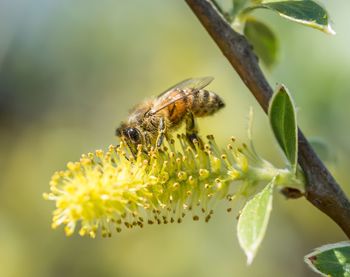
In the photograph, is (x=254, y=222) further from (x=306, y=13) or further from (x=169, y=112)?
(x=169, y=112)

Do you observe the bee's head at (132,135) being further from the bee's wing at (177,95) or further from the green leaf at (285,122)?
the green leaf at (285,122)

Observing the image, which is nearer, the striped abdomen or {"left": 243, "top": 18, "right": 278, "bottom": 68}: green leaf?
{"left": 243, "top": 18, "right": 278, "bottom": 68}: green leaf

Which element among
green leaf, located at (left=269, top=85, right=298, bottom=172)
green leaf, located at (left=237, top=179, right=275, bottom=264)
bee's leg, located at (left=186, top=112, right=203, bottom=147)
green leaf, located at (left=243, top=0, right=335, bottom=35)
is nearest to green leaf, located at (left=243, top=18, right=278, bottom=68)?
bee's leg, located at (left=186, top=112, right=203, bottom=147)

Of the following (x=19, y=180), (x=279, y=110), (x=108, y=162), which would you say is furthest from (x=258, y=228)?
(x=19, y=180)

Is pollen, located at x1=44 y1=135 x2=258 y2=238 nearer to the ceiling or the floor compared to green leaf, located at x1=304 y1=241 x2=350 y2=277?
nearer to the ceiling

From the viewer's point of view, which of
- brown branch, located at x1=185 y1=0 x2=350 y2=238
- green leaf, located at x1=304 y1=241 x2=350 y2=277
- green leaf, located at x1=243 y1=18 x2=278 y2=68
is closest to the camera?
green leaf, located at x1=304 y1=241 x2=350 y2=277

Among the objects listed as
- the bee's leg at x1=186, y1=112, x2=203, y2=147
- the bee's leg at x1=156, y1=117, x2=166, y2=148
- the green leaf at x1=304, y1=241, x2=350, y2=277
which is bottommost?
the green leaf at x1=304, y1=241, x2=350, y2=277

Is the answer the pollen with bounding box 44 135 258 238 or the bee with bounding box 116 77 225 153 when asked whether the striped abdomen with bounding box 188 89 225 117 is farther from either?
the pollen with bounding box 44 135 258 238
